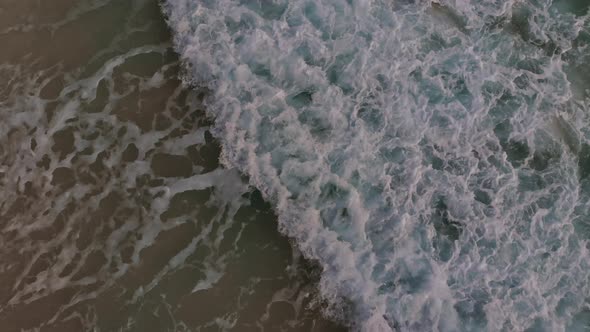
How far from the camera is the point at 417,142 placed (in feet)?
27.6

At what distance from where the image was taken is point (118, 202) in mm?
7648

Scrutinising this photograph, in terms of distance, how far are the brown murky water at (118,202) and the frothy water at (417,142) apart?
0.48 meters

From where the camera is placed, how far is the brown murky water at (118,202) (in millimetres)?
7086

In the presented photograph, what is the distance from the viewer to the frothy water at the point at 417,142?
7.47 metres

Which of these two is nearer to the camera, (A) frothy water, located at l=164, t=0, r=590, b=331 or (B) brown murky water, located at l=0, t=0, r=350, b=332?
(B) brown murky water, located at l=0, t=0, r=350, b=332

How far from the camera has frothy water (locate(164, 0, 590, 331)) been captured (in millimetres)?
7469

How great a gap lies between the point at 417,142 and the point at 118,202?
4.62 m

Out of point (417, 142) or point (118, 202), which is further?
point (417, 142)

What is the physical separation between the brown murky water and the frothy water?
1.58ft

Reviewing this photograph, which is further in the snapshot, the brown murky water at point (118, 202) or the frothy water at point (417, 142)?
the frothy water at point (417, 142)

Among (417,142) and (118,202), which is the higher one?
(417,142)

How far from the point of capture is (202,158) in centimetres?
809

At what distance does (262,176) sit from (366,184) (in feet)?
5.16

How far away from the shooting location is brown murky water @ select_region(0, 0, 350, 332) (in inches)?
279
